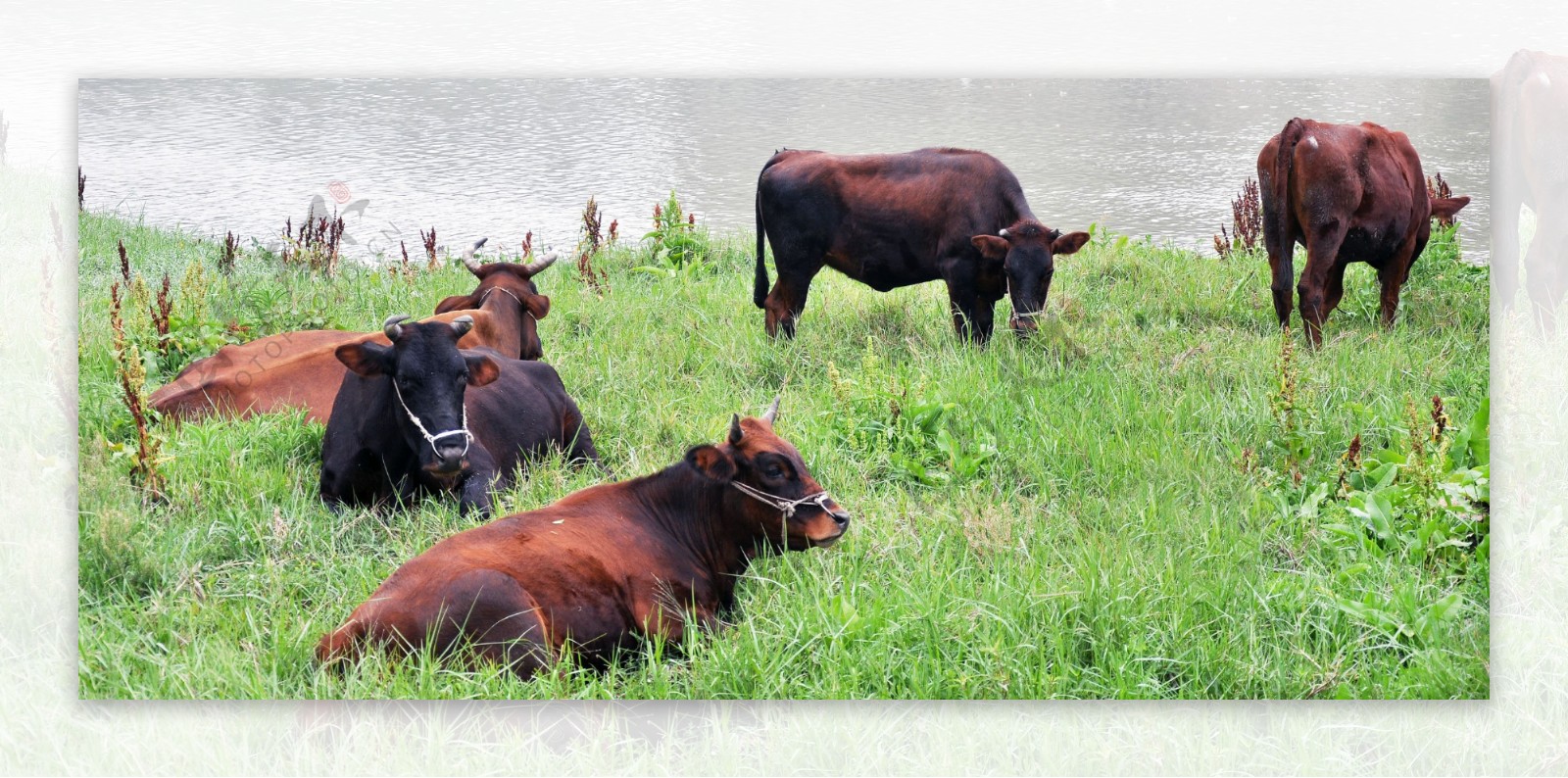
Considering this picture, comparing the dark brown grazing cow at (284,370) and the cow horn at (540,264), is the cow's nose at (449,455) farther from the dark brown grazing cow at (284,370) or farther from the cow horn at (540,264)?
the cow horn at (540,264)

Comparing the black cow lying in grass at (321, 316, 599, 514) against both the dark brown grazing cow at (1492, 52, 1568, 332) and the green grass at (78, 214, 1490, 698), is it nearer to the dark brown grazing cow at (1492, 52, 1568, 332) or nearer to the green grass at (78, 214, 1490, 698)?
the green grass at (78, 214, 1490, 698)

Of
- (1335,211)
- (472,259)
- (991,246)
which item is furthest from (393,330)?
(1335,211)

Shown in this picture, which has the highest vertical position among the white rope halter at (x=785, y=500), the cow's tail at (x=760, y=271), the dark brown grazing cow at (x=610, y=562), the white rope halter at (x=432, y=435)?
the cow's tail at (x=760, y=271)

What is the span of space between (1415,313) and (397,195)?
11.6 feet

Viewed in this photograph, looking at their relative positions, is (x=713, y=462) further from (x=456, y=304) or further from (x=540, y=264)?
(x=456, y=304)

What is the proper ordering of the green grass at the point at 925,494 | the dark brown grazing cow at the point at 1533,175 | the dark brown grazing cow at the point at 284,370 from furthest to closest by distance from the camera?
the dark brown grazing cow at the point at 284,370 < the dark brown grazing cow at the point at 1533,175 < the green grass at the point at 925,494

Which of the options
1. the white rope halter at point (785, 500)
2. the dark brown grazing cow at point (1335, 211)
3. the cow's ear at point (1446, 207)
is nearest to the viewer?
the white rope halter at point (785, 500)

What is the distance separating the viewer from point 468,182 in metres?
5.29

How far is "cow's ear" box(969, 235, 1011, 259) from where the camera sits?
18.7ft

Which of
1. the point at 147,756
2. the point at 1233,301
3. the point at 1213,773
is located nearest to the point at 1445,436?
the point at 1233,301

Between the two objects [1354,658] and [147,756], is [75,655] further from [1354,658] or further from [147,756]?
[1354,658]

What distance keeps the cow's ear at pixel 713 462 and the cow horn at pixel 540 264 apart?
1133mm

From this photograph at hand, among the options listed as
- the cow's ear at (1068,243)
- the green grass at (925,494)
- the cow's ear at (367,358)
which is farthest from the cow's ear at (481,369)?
the cow's ear at (1068,243)

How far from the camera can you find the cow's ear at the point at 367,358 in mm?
5094
